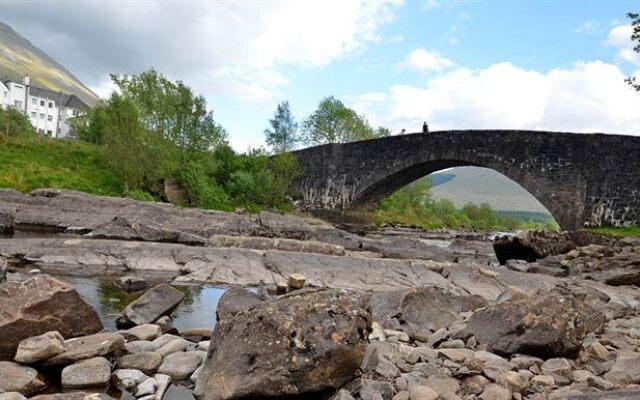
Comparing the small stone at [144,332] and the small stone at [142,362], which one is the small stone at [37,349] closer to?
the small stone at [142,362]

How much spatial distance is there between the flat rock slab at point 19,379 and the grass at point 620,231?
2887 cm

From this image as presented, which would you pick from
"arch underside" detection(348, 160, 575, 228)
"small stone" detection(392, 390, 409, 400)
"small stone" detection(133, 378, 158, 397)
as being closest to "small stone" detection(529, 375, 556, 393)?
"small stone" detection(392, 390, 409, 400)

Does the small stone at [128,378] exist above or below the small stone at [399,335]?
below

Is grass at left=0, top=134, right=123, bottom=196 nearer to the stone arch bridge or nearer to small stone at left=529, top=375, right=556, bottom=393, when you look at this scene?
the stone arch bridge

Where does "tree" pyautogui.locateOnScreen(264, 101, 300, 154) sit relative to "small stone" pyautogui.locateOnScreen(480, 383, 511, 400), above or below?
above

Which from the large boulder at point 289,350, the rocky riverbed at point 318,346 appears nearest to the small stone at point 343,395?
the rocky riverbed at point 318,346

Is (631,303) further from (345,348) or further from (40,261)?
(40,261)

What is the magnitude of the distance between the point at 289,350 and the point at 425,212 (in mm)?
61223

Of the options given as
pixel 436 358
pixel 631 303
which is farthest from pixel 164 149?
pixel 436 358

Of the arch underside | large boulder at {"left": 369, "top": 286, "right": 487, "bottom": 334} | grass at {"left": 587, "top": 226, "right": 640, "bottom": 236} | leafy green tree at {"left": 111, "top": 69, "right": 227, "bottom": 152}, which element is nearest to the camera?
large boulder at {"left": 369, "top": 286, "right": 487, "bottom": 334}

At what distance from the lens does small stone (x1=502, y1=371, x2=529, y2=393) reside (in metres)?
5.24

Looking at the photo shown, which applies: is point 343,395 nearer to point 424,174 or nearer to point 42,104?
point 424,174

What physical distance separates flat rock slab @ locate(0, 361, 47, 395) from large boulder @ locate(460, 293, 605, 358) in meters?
4.94

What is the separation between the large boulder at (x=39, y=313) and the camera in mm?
5801
